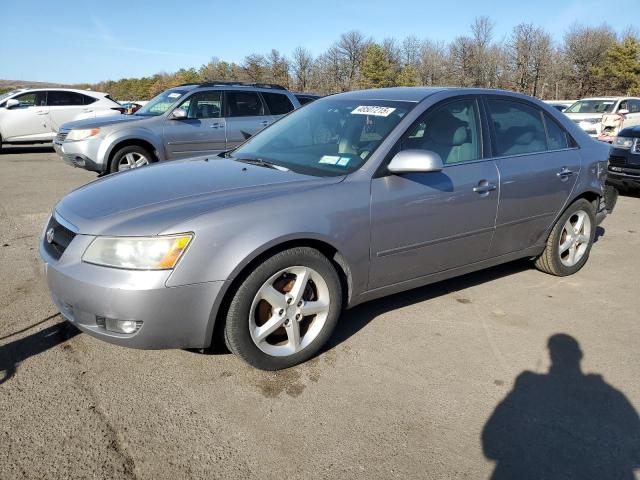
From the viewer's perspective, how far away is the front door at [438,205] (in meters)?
3.24

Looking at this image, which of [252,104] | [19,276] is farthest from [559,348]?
[252,104]

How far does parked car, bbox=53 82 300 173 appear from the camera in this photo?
8.38 meters

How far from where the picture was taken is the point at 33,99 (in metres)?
14.1

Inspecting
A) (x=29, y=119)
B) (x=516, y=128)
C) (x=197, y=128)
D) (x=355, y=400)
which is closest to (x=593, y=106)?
(x=197, y=128)

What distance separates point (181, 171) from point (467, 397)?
2.27 m

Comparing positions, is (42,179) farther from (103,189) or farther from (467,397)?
(467,397)

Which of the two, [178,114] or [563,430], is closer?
[563,430]

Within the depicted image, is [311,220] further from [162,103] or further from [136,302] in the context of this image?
[162,103]

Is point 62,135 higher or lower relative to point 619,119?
lower

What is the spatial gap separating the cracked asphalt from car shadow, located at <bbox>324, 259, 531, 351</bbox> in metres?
0.02

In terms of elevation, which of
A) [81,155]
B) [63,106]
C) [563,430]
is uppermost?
[63,106]

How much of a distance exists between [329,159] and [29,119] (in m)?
13.5

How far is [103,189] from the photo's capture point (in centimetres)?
321

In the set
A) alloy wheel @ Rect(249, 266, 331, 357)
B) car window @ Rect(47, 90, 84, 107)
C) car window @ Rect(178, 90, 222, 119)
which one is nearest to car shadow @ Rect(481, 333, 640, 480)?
alloy wheel @ Rect(249, 266, 331, 357)
